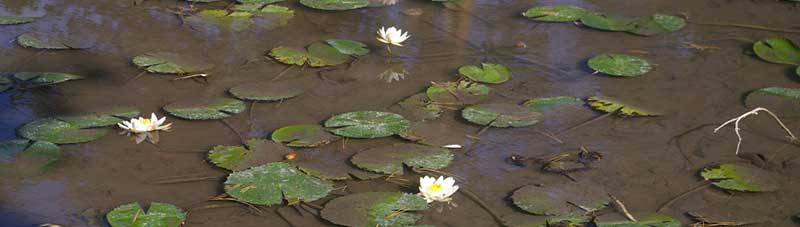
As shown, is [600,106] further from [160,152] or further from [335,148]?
[160,152]

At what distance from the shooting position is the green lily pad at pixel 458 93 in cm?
392

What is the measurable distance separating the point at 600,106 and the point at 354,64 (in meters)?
1.09

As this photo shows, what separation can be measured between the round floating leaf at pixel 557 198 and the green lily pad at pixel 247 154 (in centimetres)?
80

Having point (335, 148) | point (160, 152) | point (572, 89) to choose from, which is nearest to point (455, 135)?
point (335, 148)

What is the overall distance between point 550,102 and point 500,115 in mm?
268

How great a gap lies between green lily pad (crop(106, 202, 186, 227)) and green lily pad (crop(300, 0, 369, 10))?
2.26 metres

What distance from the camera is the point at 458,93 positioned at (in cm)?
398

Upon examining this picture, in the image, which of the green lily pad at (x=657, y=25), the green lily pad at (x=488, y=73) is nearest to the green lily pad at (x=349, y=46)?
the green lily pad at (x=488, y=73)

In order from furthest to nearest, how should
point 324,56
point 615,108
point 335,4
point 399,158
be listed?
1. point 335,4
2. point 324,56
3. point 615,108
4. point 399,158

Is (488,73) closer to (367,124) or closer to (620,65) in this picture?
(620,65)

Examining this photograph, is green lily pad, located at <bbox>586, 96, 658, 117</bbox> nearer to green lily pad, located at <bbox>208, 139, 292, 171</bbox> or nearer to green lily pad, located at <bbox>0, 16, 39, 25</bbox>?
green lily pad, located at <bbox>208, 139, 292, 171</bbox>

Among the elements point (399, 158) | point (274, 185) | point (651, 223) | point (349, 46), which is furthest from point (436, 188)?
point (349, 46)

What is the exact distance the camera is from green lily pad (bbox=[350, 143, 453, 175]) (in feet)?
10.7

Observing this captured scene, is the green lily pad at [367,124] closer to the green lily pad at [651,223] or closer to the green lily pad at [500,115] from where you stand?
the green lily pad at [500,115]
